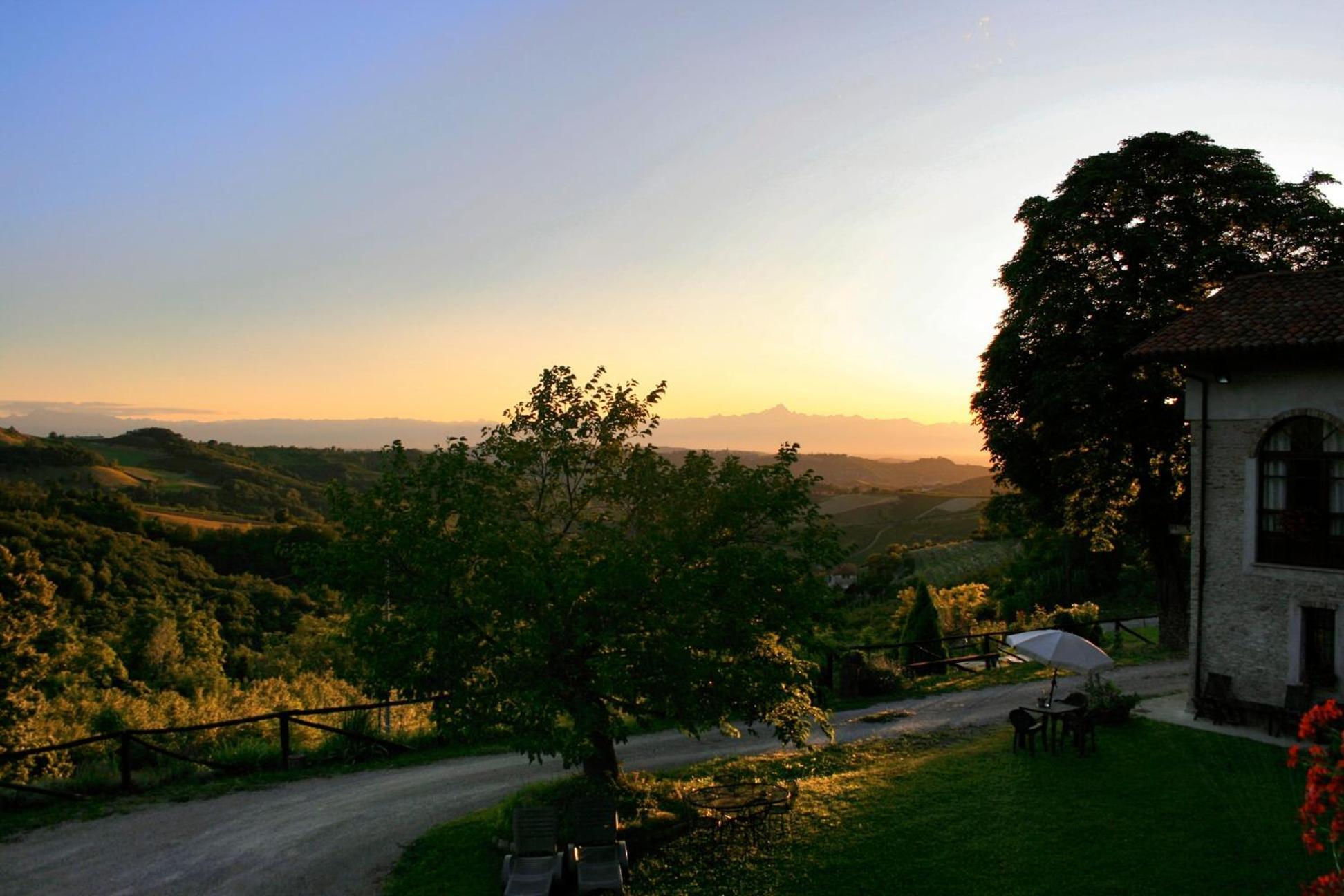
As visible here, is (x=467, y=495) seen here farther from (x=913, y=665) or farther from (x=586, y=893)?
(x=913, y=665)

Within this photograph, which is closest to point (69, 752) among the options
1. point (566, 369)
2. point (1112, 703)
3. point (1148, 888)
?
point (566, 369)

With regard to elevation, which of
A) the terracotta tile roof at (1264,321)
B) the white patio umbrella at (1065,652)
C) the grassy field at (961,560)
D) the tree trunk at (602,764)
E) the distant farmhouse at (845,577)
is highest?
the terracotta tile roof at (1264,321)

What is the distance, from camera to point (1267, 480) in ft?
51.8

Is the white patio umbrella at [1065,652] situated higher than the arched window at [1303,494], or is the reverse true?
the arched window at [1303,494]

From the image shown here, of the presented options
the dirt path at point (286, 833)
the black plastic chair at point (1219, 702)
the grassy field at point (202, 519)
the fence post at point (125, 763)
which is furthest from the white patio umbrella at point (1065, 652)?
the grassy field at point (202, 519)

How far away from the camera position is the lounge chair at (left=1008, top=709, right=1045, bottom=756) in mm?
15039

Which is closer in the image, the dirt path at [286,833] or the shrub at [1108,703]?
the dirt path at [286,833]

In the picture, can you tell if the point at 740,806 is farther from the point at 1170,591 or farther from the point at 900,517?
the point at 900,517

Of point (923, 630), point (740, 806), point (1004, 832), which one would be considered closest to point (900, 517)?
point (923, 630)

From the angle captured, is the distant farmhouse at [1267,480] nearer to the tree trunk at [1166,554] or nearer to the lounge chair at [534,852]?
the tree trunk at [1166,554]

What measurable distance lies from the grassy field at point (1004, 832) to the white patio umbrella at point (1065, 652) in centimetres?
149

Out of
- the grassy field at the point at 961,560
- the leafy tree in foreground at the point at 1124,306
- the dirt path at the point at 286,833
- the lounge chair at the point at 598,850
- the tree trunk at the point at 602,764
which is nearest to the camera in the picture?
the lounge chair at the point at 598,850

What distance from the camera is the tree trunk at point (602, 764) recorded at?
1283cm

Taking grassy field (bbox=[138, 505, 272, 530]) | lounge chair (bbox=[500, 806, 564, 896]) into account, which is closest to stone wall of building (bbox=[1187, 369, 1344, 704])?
lounge chair (bbox=[500, 806, 564, 896])
